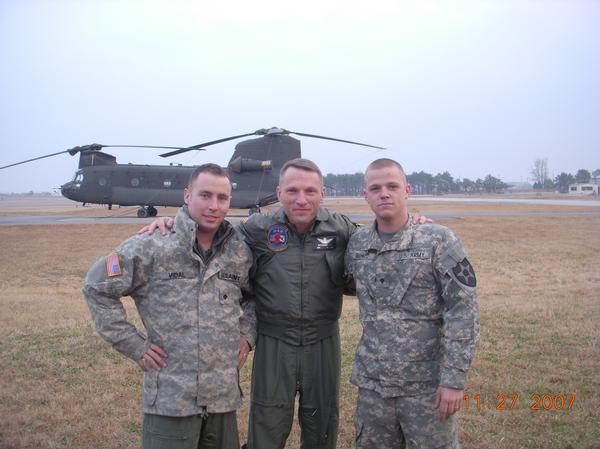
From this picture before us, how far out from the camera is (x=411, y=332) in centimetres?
283

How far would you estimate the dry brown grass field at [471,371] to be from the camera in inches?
163

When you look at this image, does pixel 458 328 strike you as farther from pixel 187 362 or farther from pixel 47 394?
pixel 47 394

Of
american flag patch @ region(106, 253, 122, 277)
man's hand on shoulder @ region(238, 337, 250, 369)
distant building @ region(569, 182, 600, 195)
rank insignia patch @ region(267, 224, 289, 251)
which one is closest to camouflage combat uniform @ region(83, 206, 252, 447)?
american flag patch @ region(106, 253, 122, 277)

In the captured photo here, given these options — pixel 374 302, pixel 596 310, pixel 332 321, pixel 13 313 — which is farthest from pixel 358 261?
pixel 13 313

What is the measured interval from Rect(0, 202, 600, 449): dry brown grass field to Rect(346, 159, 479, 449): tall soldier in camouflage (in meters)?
1.38

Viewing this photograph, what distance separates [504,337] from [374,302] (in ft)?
13.8

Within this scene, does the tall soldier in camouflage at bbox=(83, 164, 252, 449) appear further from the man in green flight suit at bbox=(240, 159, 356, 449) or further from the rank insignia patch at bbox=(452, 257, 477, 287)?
the rank insignia patch at bbox=(452, 257, 477, 287)

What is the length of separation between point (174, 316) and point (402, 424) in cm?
139

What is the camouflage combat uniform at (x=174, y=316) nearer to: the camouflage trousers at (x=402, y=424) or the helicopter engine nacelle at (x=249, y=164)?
the camouflage trousers at (x=402, y=424)

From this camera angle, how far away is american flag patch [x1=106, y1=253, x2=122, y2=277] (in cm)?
273

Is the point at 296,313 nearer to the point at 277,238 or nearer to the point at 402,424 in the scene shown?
the point at 277,238

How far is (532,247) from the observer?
48.1ft
